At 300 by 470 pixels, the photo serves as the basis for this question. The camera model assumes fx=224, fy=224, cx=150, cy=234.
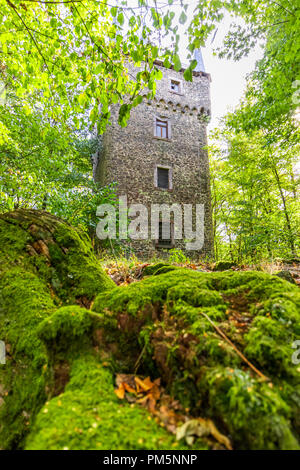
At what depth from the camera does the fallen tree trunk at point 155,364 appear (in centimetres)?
81

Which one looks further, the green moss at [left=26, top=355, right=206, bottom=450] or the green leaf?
the green leaf

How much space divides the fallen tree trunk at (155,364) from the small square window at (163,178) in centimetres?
1208

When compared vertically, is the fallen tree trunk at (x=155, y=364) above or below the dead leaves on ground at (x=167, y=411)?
above

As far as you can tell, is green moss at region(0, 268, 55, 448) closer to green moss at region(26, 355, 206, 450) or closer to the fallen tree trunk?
the fallen tree trunk

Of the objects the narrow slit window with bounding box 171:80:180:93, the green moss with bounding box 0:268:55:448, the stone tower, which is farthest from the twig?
the narrow slit window with bounding box 171:80:180:93

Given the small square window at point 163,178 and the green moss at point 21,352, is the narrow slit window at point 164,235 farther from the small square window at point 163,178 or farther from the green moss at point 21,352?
the green moss at point 21,352

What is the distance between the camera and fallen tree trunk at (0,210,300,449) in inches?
31.9

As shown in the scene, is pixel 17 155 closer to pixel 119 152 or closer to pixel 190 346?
pixel 119 152

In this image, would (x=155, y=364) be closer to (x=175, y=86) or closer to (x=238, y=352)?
(x=238, y=352)

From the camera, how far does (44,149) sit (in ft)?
27.9

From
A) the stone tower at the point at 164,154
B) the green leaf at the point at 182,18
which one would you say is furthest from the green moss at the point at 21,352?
the stone tower at the point at 164,154
